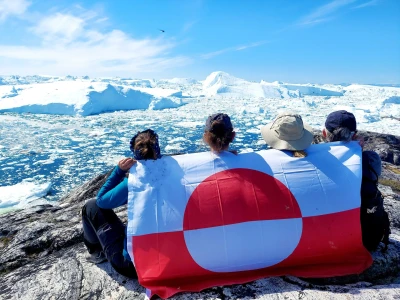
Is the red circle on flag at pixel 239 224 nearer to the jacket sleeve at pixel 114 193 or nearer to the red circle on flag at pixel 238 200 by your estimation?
the red circle on flag at pixel 238 200

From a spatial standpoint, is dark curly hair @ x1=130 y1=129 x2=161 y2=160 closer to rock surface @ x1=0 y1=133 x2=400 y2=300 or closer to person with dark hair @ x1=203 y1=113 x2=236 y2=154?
person with dark hair @ x1=203 y1=113 x2=236 y2=154

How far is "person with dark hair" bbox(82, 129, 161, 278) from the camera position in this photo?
1.99m

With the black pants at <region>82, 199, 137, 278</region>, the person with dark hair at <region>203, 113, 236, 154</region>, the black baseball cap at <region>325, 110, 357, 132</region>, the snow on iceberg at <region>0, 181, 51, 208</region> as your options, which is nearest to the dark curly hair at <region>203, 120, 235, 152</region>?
the person with dark hair at <region>203, 113, 236, 154</region>

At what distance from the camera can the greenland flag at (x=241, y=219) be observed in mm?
1889

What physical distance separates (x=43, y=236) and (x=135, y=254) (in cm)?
159

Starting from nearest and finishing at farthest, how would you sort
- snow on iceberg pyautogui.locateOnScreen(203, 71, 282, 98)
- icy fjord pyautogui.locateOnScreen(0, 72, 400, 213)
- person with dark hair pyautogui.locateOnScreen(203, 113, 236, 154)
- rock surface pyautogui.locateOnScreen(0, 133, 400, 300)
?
rock surface pyautogui.locateOnScreen(0, 133, 400, 300)
person with dark hair pyautogui.locateOnScreen(203, 113, 236, 154)
icy fjord pyautogui.locateOnScreen(0, 72, 400, 213)
snow on iceberg pyautogui.locateOnScreen(203, 71, 282, 98)

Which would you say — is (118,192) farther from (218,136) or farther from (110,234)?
(218,136)

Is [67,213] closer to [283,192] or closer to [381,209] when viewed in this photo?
[283,192]

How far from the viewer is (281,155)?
82.0 inches

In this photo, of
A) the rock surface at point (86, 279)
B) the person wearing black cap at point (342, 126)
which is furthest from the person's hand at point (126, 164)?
the person wearing black cap at point (342, 126)

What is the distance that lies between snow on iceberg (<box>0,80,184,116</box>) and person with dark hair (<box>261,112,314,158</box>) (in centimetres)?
3586

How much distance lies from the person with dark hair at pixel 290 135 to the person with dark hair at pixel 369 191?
0.27 m

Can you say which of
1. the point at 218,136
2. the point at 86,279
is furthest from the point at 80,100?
the point at 218,136

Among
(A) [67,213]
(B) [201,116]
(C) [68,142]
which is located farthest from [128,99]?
(A) [67,213]
